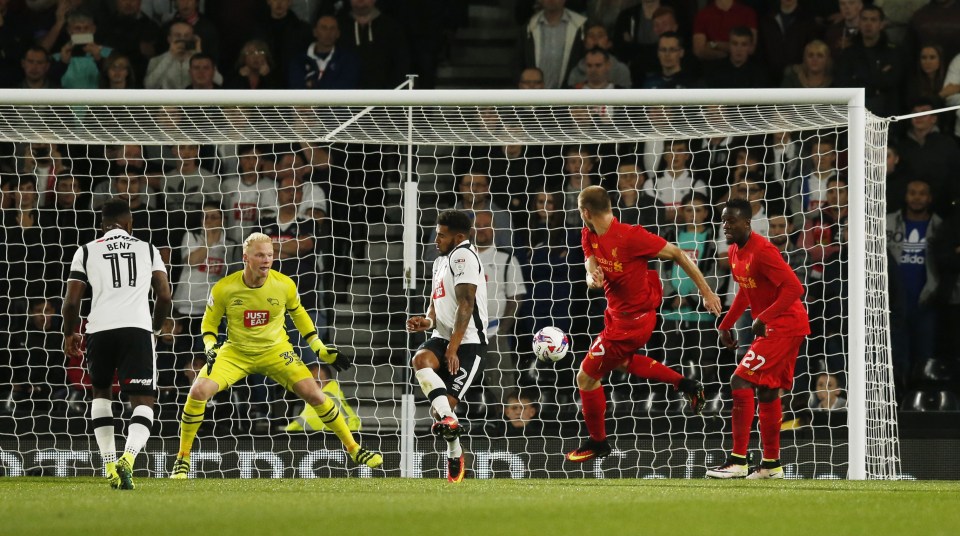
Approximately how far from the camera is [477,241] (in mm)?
11172

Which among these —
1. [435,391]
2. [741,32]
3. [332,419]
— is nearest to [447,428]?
[435,391]

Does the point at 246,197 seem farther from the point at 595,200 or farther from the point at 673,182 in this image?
the point at 595,200

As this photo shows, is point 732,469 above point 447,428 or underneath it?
underneath

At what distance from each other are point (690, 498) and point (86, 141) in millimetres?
5819

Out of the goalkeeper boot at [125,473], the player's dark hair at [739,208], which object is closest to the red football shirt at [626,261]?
the player's dark hair at [739,208]

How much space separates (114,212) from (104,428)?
53.4 inches

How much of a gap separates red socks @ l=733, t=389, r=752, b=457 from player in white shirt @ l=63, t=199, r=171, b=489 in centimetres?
374

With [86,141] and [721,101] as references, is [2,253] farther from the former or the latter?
[721,101]

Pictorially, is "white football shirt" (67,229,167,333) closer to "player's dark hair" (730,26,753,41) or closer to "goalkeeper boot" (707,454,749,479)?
"goalkeeper boot" (707,454,749,479)

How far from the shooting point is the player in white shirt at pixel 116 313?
335 inches

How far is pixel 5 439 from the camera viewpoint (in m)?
10.8

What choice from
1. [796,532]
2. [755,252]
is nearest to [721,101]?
[755,252]

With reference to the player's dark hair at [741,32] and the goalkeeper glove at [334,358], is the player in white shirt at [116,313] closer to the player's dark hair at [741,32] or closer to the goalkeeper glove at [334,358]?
the goalkeeper glove at [334,358]

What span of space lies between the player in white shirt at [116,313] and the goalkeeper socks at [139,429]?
80mm
